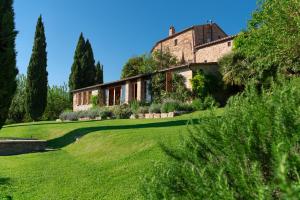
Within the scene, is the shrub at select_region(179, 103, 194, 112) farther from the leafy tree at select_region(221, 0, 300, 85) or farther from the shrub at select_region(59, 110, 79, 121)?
the shrub at select_region(59, 110, 79, 121)

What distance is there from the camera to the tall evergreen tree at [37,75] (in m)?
38.3

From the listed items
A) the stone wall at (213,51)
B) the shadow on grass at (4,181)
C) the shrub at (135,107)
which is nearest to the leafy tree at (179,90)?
the shrub at (135,107)

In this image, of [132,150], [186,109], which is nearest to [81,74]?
[186,109]

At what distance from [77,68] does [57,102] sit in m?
5.27

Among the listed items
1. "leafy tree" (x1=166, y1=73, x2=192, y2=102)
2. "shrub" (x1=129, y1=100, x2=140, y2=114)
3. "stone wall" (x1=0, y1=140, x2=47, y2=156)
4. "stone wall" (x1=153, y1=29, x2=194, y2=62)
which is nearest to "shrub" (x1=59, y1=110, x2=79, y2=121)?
"shrub" (x1=129, y1=100, x2=140, y2=114)

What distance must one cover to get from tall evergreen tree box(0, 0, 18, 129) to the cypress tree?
32.7m

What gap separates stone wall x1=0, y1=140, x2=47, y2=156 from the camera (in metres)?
16.2

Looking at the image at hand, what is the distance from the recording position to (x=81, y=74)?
51156mm

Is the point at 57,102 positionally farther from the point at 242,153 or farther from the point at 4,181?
the point at 242,153

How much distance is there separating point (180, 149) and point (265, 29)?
14814 mm

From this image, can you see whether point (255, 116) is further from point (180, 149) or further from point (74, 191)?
point (74, 191)

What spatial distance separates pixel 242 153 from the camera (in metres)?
2.17

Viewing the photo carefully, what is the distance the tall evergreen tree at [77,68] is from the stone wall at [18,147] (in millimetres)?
34022

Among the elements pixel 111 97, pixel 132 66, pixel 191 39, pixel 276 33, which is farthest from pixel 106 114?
pixel 132 66
